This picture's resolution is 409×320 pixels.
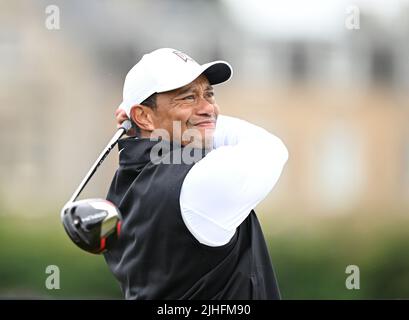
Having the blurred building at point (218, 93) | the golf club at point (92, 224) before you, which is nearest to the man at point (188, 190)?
the golf club at point (92, 224)

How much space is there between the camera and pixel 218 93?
559 centimetres

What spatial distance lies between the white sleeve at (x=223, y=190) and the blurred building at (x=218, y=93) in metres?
3.27

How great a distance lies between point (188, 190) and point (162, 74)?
10.5 inches

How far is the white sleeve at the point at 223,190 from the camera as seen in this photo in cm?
139

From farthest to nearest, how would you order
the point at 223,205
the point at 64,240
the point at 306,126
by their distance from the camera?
1. the point at 306,126
2. the point at 64,240
3. the point at 223,205

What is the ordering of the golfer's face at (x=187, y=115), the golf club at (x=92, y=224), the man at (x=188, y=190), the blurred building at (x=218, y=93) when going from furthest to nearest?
the blurred building at (x=218, y=93), the golfer's face at (x=187, y=115), the man at (x=188, y=190), the golf club at (x=92, y=224)

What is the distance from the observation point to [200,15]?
18.7 feet

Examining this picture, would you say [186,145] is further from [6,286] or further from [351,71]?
[351,71]

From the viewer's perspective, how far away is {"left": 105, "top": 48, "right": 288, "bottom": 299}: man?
4.61 feet

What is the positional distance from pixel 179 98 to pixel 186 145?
0.10 m

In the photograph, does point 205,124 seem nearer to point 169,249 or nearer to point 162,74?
point 162,74

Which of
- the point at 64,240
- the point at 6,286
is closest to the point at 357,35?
the point at 64,240

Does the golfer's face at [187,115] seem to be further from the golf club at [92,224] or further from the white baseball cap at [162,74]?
the golf club at [92,224]

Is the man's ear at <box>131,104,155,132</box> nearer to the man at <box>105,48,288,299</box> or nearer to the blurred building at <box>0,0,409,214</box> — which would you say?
the man at <box>105,48,288,299</box>
